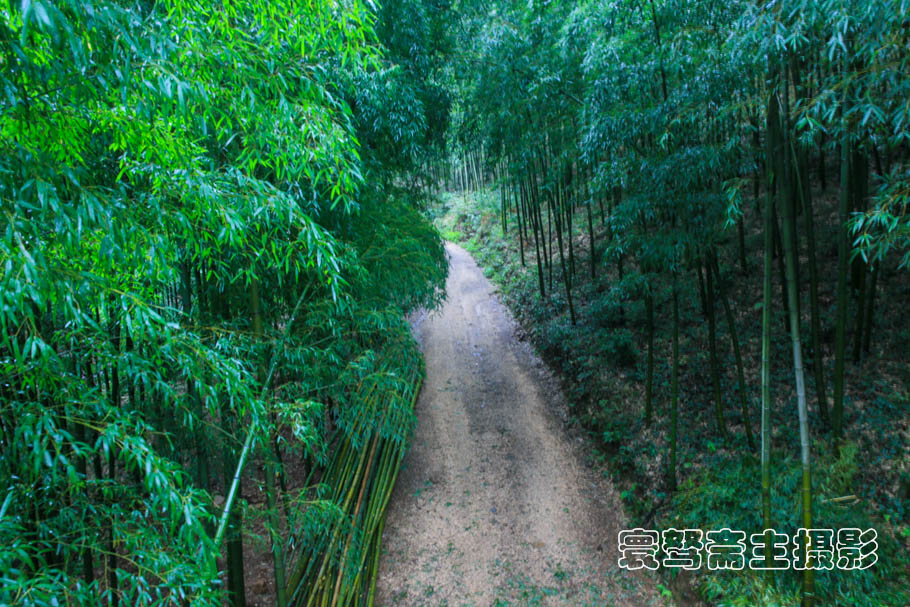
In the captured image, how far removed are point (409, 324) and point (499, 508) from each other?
217cm

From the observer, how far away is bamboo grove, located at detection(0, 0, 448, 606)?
129 cm

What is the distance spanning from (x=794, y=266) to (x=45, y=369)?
11.9 feet

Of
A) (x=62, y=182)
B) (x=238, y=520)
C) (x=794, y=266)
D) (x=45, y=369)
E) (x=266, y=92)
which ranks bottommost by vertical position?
(x=238, y=520)

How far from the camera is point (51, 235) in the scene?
58.9 inches

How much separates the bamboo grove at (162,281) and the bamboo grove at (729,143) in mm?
2179

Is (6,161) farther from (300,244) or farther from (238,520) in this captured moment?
(238,520)

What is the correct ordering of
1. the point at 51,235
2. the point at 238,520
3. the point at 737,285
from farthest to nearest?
the point at 737,285 < the point at 238,520 < the point at 51,235

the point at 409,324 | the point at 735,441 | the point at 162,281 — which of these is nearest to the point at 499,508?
the point at 409,324

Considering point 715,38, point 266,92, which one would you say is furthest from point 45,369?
point 715,38

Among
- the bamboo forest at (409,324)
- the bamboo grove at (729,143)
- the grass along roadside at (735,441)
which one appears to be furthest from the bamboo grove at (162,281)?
the grass along roadside at (735,441)

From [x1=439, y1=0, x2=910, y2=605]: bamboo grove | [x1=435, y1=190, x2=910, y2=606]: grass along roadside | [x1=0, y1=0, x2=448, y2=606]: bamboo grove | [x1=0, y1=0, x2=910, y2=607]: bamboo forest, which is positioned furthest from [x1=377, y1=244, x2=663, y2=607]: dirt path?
[x1=439, y1=0, x2=910, y2=605]: bamboo grove

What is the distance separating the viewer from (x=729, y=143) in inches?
128

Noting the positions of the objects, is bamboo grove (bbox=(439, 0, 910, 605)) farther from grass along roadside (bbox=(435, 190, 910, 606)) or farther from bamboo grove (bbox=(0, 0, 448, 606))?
bamboo grove (bbox=(0, 0, 448, 606))

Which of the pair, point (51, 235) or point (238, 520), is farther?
point (238, 520)
